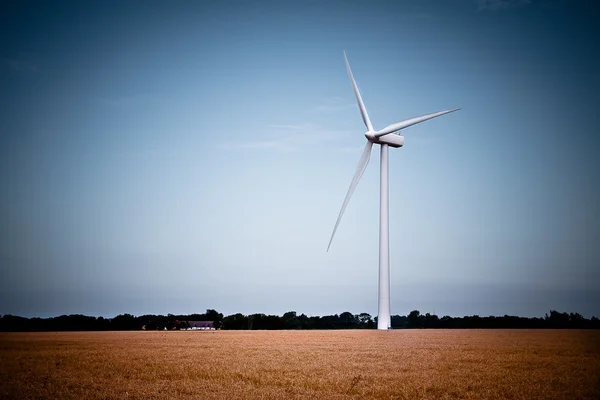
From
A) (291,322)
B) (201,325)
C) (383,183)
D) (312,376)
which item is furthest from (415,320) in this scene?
(312,376)

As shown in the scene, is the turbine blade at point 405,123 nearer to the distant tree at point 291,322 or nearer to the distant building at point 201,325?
the distant tree at point 291,322

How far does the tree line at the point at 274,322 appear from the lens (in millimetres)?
116875

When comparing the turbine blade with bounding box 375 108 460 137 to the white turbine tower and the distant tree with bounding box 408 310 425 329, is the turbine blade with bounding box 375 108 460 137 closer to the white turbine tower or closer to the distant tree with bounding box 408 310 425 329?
the white turbine tower

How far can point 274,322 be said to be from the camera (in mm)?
144750

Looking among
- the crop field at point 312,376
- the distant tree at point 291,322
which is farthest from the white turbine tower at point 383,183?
the distant tree at point 291,322

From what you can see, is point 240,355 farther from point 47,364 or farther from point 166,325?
point 166,325

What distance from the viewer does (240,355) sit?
1423 inches

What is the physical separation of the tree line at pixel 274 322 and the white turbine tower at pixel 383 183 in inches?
2116

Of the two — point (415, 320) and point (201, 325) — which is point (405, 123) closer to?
point (415, 320)

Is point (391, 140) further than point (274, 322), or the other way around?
point (274, 322)

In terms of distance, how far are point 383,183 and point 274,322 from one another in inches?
3517

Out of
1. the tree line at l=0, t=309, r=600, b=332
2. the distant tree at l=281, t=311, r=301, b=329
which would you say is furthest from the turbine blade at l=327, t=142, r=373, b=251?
the distant tree at l=281, t=311, r=301, b=329

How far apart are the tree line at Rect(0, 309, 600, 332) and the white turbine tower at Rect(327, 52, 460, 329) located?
176 ft

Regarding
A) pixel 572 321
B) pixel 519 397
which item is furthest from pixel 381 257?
pixel 572 321
